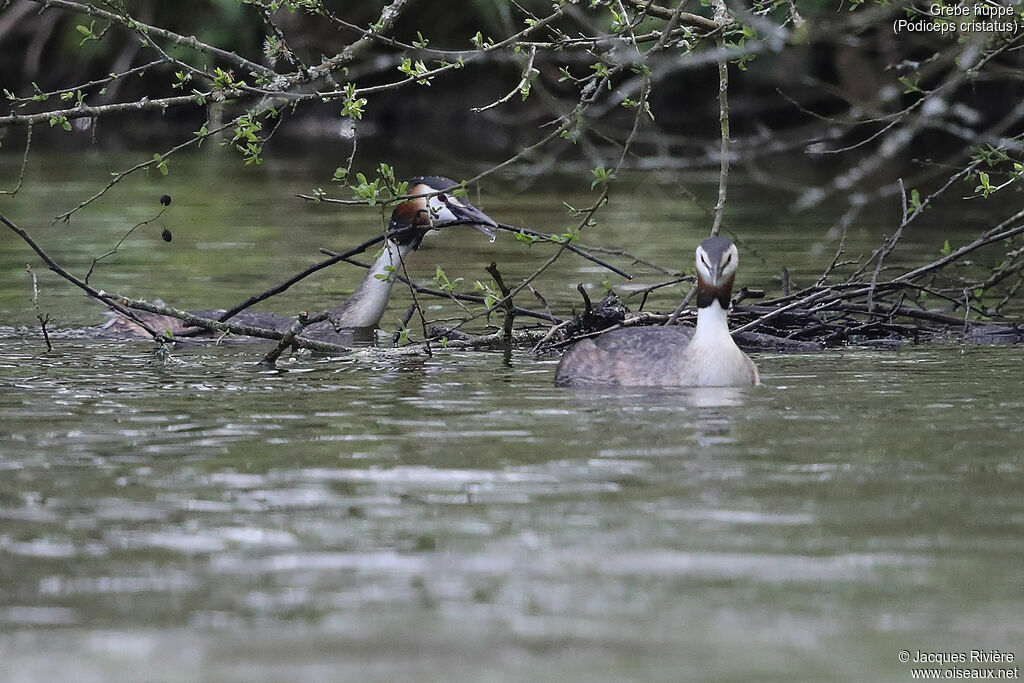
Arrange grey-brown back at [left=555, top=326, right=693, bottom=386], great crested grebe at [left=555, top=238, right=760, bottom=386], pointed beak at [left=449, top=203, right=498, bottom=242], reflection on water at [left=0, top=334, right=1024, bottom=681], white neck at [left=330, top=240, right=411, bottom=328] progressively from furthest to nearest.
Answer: white neck at [left=330, top=240, right=411, bottom=328] → pointed beak at [left=449, top=203, right=498, bottom=242] → grey-brown back at [left=555, top=326, right=693, bottom=386] → great crested grebe at [left=555, top=238, right=760, bottom=386] → reflection on water at [left=0, top=334, right=1024, bottom=681]

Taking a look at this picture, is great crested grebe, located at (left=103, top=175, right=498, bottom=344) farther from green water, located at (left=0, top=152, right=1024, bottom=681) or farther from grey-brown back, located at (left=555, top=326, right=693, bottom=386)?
grey-brown back, located at (left=555, top=326, right=693, bottom=386)

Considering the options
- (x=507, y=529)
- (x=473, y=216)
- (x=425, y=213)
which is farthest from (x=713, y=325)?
(x=425, y=213)

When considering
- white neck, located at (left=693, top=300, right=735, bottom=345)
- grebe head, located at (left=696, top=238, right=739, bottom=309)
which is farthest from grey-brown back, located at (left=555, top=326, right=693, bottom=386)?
grebe head, located at (left=696, top=238, right=739, bottom=309)

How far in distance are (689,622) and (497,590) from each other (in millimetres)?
552

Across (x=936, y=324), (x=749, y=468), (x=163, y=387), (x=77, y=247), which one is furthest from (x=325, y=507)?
(x=77, y=247)

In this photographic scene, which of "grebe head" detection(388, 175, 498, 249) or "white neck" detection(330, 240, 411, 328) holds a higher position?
"grebe head" detection(388, 175, 498, 249)

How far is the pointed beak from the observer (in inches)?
408

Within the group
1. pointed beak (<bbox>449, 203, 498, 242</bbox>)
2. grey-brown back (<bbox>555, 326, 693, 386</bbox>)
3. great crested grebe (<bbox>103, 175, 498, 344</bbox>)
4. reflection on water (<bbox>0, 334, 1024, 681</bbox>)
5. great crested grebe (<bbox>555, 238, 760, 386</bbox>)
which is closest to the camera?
reflection on water (<bbox>0, 334, 1024, 681</bbox>)

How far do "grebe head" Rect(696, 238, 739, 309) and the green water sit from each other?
0.48m

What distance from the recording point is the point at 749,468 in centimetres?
616

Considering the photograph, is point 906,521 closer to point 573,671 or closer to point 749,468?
point 749,468

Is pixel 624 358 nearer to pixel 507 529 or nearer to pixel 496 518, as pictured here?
pixel 496 518

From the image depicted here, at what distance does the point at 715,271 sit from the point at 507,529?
3131mm

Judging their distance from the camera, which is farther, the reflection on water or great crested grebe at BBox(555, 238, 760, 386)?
great crested grebe at BBox(555, 238, 760, 386)
